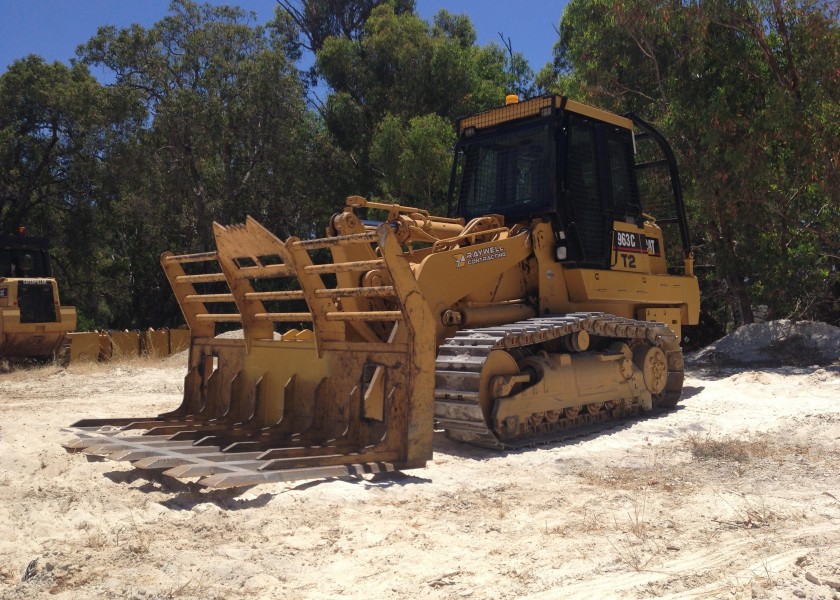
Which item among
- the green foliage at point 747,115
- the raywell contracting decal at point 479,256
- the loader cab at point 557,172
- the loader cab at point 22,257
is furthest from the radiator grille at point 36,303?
the green foliage at point 747,115

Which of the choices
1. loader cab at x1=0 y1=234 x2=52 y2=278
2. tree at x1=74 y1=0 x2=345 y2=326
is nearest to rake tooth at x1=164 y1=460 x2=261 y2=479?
loader cab at x1=0 y1=234 x2=52 y2=278

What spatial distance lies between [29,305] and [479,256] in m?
11.6

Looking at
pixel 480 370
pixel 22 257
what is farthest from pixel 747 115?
pixel 22 257

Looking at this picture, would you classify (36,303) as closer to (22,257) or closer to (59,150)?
(22,257)

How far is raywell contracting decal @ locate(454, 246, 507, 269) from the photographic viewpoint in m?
7.06

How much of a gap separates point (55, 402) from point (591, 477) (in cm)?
739

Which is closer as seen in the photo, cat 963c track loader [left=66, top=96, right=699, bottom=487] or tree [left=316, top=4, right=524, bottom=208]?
cat 963c track loader [left=66, top=96, right=699, bottom=487]

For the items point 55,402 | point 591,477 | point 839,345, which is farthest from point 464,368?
point 839,345

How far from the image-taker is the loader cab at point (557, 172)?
7969mm

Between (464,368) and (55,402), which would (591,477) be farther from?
(55,402)

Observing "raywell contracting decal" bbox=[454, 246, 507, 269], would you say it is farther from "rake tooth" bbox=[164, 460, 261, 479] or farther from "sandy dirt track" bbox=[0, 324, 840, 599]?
"rake tooth" bbox=[164, 460, 261, 479]

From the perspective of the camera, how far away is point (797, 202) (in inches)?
556

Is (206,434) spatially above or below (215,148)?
below

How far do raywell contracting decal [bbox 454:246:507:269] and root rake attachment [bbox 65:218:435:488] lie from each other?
0.75m
